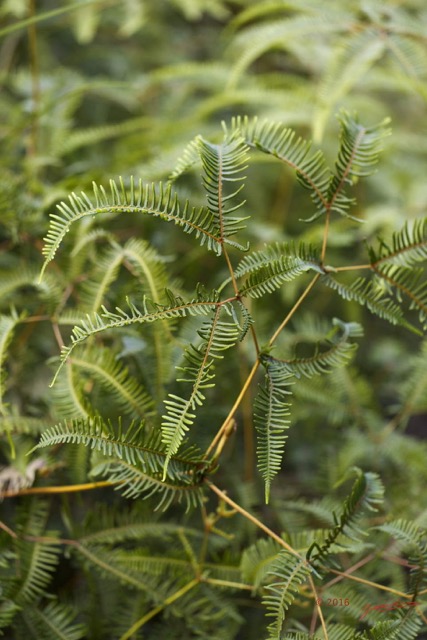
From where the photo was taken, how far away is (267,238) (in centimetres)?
128

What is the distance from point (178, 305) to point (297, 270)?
136 mm

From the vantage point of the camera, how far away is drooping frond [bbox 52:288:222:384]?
604 millimetres

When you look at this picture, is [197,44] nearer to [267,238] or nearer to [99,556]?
[267,238]

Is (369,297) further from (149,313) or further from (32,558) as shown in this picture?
(32,558)

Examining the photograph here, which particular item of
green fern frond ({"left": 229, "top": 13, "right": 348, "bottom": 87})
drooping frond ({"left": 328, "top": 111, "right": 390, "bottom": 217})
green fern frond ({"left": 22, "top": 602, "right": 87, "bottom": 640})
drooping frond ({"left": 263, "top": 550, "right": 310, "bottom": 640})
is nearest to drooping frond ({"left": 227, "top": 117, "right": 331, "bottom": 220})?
drooping frond ({"left": 328, "top": 111, "right": 390, "bottom": 217})

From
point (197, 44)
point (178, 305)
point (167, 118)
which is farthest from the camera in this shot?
point (197, 44)

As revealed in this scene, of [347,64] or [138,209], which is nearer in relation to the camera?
[138,209]

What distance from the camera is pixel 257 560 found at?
79 centimetres

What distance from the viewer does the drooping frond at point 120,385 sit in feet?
2.64

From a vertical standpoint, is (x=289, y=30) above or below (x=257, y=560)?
above

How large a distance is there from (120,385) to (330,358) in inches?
11.0

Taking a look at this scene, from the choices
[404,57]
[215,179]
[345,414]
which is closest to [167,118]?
[404,57]

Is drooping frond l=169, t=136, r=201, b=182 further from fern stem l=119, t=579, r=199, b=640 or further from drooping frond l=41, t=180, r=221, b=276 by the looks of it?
fern stem l=119, t=579, r=199, b=640

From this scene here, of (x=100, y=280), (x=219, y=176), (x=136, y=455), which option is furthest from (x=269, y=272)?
(x=100, y=280)
